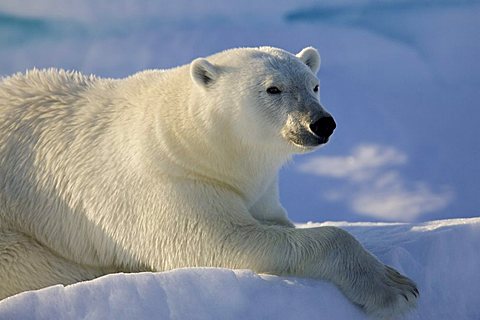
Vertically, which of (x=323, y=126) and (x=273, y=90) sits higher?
(x=273, y=90)

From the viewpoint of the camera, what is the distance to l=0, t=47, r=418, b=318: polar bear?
5363 millimetres

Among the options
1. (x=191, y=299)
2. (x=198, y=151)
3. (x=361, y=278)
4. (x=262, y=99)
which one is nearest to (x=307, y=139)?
(x=262, y=99)

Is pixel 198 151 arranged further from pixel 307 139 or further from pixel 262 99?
pixel 307 139

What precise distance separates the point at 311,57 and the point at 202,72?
40.6 inches

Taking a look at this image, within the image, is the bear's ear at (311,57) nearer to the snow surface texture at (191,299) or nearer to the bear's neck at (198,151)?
the bear's neck at (198,151)

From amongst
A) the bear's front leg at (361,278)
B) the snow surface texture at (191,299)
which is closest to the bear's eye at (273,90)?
the bear's front leg at (361,278)

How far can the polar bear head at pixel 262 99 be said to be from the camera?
18.0ft

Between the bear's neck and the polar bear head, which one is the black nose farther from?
the bear's neck

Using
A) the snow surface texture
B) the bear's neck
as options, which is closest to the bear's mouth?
the bear's neck

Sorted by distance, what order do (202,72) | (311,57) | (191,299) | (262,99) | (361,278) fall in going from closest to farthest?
(191,299), (361,278), (262,99), (202,72), (311,57)

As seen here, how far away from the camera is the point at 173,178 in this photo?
5.70m

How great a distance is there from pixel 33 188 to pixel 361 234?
2.83 m

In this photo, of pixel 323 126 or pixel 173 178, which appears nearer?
pixel 323 126

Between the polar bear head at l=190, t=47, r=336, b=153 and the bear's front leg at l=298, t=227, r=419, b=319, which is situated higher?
the polar bear head at l=190, t=47, r=336, b=153
